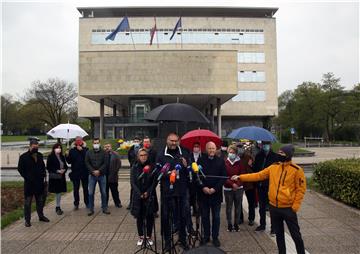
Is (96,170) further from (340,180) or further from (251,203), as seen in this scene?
(340,180)

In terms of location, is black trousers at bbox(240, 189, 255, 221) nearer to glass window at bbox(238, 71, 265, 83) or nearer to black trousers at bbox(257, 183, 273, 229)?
black trousers at bbox(257, 183, 273, 229)

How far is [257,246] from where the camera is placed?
6262mm

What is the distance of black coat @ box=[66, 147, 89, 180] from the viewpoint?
932 centimetres

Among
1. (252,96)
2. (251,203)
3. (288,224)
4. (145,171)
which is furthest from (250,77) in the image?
(288,224)

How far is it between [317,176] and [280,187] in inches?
300

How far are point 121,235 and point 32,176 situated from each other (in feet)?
8.73

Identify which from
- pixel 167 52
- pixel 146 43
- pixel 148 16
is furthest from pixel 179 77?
pixel 148 16

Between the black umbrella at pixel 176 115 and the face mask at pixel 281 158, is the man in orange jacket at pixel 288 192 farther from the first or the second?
the black umbrella at pixel 176 115

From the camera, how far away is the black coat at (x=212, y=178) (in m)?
6.23

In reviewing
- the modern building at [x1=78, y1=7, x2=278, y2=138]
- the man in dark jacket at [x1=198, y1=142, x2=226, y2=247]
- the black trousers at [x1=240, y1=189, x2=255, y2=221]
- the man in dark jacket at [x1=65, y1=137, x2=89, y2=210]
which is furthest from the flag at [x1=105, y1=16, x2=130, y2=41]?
the man in dark jacket at [x1=198, y1=142, x2=226, y2=247]

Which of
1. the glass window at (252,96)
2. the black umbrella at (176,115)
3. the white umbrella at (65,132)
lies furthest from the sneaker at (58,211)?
the glass window at (252,96)

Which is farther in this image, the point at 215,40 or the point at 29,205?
the point at 215,40

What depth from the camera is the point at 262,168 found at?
748 cm

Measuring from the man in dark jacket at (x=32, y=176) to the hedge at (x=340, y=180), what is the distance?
7934 mm
